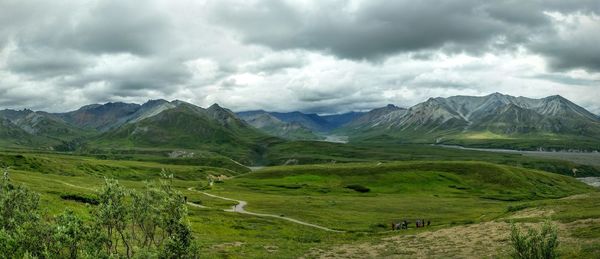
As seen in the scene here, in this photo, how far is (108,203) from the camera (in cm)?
3309

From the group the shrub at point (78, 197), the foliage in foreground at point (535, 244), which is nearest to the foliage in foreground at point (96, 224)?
the foliage in foreground at point (535, 244)

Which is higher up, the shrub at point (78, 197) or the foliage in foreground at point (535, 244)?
the foliage in foreground at point (535, 244)

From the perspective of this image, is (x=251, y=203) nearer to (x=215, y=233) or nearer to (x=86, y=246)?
(x=215, y=233)

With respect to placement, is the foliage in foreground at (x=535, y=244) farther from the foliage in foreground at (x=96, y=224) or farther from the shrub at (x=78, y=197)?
the shrub at (x=78, y=197)

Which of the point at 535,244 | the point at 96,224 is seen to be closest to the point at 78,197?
the point at 96,224

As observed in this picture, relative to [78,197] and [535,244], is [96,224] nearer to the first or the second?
[535,244]

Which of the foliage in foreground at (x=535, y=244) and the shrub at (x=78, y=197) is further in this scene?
the shrub at (x=78, y=197)

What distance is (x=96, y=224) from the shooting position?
31.8m

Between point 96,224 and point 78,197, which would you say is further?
point 78,197

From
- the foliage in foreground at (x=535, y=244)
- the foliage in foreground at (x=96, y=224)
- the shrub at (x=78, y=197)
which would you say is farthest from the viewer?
the shrub at (x=78, y=197)

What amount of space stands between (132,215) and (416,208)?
360 feet

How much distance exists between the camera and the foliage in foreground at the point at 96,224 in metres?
29.6

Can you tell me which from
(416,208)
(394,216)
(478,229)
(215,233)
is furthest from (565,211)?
(215,233)

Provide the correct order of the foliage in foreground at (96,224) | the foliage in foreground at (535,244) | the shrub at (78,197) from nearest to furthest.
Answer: the foliage in foreground at (96,224)
the foliage in foreground at (535,244)
the shrub at (78,197)
